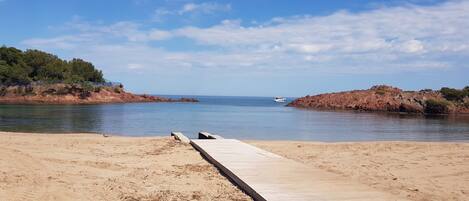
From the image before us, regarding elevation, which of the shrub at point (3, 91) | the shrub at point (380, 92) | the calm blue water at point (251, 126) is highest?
the shrub at point (380, 92)

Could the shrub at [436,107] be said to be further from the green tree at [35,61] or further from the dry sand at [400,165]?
the green tree at [35,61]

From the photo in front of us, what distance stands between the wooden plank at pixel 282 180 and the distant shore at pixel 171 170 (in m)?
0.33

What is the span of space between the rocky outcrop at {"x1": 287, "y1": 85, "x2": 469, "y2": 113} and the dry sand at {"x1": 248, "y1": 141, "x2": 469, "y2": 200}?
56018 mm

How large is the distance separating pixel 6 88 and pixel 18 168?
3511 inches

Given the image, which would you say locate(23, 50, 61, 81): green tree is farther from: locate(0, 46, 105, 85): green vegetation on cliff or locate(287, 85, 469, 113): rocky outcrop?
locate(287, 85, 469, 113): rocky outcrop

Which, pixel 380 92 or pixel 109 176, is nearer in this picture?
pixel 109 176

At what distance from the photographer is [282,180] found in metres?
10.2

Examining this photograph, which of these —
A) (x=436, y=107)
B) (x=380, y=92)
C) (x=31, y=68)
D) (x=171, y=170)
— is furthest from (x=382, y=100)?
(x=171, y=170)

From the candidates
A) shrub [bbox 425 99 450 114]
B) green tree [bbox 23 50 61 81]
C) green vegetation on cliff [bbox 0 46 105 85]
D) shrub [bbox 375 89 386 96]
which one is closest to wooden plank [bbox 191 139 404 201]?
shrub [bbox 425 99 450 114]

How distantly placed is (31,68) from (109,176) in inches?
3560

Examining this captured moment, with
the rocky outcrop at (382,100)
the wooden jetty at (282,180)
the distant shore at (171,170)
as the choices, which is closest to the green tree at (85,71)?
the rocky outcrop at (382,100)

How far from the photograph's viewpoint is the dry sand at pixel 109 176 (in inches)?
375

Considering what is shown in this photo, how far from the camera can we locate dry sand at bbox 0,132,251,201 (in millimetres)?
9516

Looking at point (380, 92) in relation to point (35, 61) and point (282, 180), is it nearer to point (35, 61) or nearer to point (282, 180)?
point (35, 61)
